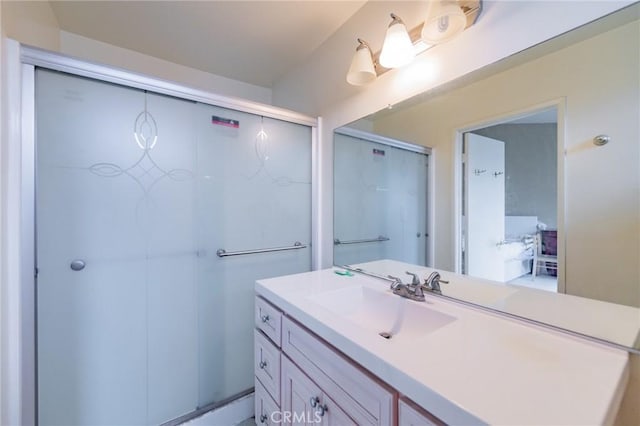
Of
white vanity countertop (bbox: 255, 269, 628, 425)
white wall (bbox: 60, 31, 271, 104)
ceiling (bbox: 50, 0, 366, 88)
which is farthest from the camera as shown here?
white wall (bbox: 60, 31, 271, 104)

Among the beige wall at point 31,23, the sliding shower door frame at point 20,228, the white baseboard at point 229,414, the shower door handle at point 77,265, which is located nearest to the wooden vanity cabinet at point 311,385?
the white baseboard at point 229,414

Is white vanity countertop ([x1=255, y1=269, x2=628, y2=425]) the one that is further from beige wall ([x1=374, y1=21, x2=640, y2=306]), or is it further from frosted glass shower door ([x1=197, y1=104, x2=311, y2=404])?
frosted glass shower door ([x1=197, y1=104, x2=311, y2=404])

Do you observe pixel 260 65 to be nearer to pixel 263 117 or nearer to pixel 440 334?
pixel 263 117

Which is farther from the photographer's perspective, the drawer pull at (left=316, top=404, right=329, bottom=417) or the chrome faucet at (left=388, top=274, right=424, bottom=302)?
the chrome faucet at (left=388, top=274, right=424, bottom=302)

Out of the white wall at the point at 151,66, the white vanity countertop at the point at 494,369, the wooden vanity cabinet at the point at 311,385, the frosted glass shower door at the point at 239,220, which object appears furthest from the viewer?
the white wall at the point at 151,66

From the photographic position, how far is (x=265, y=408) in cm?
117

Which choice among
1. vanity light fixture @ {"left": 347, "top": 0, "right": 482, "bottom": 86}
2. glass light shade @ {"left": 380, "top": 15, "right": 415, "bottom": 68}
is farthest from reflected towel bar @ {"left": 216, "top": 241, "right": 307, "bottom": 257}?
glass light shade @ {"left": 380, "top": 15, "right": 415, "bottom": 68}

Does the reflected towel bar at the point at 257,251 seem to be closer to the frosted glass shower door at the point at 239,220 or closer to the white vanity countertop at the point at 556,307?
the frosted glass shower door at the point at 239,220

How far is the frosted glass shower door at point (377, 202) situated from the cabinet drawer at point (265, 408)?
2.75ft

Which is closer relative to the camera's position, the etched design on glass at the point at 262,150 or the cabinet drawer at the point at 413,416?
the cabinet drawer at the point at 413,416

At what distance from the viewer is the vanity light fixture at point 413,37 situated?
93 centimetres

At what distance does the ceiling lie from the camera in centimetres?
143

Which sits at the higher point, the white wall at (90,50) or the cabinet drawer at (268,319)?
the white wall at (90,50)

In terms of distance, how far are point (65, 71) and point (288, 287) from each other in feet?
4.50
